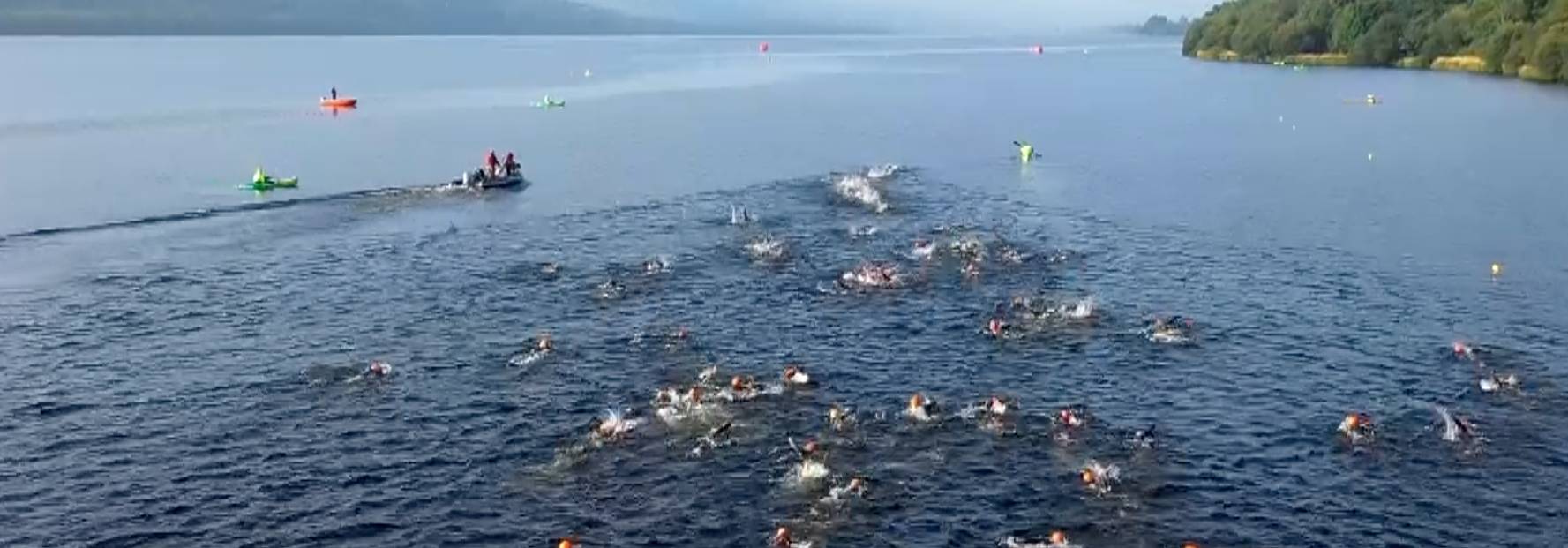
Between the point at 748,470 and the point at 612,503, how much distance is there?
15.2 ft

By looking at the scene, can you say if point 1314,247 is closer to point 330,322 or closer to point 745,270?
point 745,270

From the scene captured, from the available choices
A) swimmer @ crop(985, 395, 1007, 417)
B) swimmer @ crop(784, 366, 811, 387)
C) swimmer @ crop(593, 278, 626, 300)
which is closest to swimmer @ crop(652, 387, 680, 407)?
swimmer @ crop(784, 366, 811, 387)

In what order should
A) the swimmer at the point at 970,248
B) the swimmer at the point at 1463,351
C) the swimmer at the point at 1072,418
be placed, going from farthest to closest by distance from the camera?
the swimmer at the point at 970,248 < the swimmer at the point at 1463,351 < the swimmer at the point at 1072,418

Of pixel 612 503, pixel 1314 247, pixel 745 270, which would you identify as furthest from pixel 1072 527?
pixel 1314 247

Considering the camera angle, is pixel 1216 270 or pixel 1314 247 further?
pixel 1314 247

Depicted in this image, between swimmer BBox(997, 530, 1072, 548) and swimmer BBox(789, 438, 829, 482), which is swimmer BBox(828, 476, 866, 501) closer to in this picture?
swimmer BBox(789, 438, 829, 482)

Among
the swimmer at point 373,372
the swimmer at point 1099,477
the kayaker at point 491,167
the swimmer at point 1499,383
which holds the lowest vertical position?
the swimmer at point 1099,477

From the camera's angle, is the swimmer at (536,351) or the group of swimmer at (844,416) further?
the swimmer at (536,351)

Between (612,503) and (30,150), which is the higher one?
(30,150)

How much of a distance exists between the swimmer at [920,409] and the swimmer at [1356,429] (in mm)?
13802

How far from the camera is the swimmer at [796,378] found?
48.3 m

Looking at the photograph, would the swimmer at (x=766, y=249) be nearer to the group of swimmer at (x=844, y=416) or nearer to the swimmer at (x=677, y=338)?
the group of swimmer at (x=844, y=416)

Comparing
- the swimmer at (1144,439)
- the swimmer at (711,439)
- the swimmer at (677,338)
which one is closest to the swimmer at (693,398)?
the swimmer at (711,439)

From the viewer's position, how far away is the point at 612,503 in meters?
37.3
